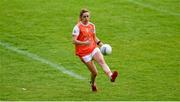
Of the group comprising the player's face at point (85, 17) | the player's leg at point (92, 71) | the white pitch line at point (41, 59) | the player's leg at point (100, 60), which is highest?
the player's face at point (85, 17)

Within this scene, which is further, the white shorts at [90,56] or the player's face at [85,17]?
the white shorts at [90,56]

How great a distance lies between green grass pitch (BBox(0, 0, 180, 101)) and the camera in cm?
1441

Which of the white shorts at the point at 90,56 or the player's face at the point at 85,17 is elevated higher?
the player's face at the point at 85,17

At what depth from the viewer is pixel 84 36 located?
1389 cm

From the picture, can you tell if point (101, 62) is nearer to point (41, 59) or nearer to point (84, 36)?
point (84, 36)

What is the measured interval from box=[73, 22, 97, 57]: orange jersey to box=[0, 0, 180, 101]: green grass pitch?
3.17 ft

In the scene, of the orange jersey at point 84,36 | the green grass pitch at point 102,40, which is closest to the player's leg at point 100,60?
the orange jersey at point 84,36

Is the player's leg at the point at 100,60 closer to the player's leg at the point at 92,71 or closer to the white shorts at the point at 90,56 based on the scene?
the white shorts at the point at 90,56

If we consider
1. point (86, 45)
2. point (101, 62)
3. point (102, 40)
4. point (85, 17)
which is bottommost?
point (102, 40)

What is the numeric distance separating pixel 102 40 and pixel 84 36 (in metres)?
5.40

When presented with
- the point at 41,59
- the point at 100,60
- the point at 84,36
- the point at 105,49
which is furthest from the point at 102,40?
the point at 100,60

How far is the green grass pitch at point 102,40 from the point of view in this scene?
14.4 m

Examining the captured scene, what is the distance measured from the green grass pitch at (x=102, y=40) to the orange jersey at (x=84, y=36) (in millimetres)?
966

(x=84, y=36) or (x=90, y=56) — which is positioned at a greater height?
(x=84, y=36)
